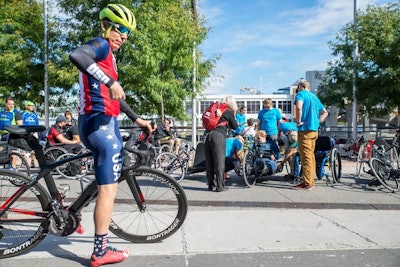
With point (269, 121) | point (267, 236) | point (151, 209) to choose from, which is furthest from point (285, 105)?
point (151, 209)

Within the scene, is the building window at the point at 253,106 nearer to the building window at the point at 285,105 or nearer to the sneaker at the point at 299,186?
the building window at the point at 285,105

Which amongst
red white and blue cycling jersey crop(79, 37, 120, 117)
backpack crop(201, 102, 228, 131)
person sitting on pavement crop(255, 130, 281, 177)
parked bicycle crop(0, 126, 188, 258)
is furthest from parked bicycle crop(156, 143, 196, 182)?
red white and blue cycling jersey crop(79, 37, 120, 117)

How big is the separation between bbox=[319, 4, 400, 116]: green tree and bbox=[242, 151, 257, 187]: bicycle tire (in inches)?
330

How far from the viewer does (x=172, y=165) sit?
849cm

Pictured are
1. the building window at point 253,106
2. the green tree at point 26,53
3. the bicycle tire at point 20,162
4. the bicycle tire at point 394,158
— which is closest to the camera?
the bicycle tire at point 394,158

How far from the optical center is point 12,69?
13.9 metres

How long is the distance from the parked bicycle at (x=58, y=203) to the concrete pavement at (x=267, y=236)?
0.14m

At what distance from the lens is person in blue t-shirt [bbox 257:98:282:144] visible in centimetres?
858

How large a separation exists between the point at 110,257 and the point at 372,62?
13.8m

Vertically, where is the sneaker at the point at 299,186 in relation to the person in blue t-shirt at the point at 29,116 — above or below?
below

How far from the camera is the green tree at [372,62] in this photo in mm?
13719

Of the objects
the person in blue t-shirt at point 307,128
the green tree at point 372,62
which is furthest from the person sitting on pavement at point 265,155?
the green tree at point 372,62

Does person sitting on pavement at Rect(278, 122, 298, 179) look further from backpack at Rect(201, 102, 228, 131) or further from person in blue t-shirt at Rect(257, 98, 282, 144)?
backpack at Rect(201, 102, 228, 131)

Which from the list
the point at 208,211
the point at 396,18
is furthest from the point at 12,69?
the point at 396,18
